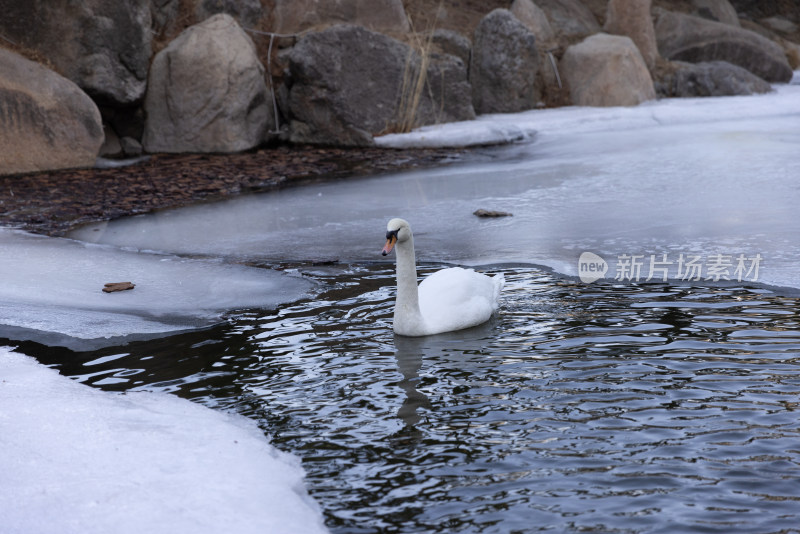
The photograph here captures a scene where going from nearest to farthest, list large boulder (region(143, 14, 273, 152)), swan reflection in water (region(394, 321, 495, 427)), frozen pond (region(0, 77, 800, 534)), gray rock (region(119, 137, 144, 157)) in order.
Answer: frozen pond (region(0, 77, 800, 534)) < swan reflection in water (region(394, 321, 495, 427)) < large boulder (region(143, 14, 273, 152)) < gray rock (region(119, 137, 144, 157))

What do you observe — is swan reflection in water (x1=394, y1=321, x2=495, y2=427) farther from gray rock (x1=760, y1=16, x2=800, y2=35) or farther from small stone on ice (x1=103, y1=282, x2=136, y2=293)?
gray rock (x1=760, y1=16, x2=800, y2=35)

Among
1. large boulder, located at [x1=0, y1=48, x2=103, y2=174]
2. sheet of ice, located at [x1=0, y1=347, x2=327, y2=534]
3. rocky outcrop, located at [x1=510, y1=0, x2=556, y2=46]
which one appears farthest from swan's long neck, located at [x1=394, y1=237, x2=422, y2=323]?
rocky outcrop, located at [x1=510, y1=0, x2=556, y2=46]

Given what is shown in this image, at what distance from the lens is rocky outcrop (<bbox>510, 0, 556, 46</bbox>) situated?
17.0 meters

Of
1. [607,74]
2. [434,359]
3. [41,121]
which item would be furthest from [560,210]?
[607,74]

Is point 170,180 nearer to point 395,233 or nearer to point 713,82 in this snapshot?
point 395,233

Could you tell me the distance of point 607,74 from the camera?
48.8ft

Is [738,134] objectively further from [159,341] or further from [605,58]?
[159,341]

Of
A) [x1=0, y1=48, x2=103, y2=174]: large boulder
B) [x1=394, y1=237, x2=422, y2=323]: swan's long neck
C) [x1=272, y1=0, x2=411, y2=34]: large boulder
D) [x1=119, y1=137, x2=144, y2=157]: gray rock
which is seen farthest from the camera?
[x1=272, y1=0, x2=411, y2=34]: large boulder

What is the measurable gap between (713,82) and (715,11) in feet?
22.3

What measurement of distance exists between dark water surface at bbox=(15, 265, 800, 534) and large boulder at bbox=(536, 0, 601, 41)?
14.1 meters

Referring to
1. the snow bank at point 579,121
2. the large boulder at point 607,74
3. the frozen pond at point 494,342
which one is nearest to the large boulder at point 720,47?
the large boulder at point 607,74

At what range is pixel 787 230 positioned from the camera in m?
6.46

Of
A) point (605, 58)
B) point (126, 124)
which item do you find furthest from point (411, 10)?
point (126, 124)

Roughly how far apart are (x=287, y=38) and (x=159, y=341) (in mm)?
9556
